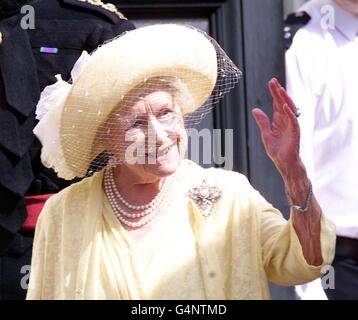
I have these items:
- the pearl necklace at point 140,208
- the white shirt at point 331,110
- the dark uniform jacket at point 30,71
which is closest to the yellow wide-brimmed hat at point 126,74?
the pearl necklace at point 140,208

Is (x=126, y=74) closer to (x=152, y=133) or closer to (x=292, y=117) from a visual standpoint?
(x=152, y=133)

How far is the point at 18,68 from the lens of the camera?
3.54 m

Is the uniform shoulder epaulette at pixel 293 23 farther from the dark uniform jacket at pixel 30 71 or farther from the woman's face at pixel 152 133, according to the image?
the woman's face at pixel 152 133

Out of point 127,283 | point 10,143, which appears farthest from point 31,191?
point 127,283

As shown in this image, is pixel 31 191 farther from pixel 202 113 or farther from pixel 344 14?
pixel 344 14

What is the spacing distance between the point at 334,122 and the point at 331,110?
0.04m

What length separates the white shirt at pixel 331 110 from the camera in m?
3.59

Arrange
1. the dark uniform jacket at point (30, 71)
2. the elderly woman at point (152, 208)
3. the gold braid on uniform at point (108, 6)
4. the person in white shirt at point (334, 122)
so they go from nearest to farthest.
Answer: the elderly woman at point (152, 208) < the dark uniform jacket at point (30, 71) < the person in white shirt at point (334, 122) < the gold braid on uniform at point (108, 6)

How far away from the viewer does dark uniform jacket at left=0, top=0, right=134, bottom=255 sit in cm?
346

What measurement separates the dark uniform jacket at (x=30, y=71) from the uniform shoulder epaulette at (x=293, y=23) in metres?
0.58

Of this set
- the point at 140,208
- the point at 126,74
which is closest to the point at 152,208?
the point at 140,208
